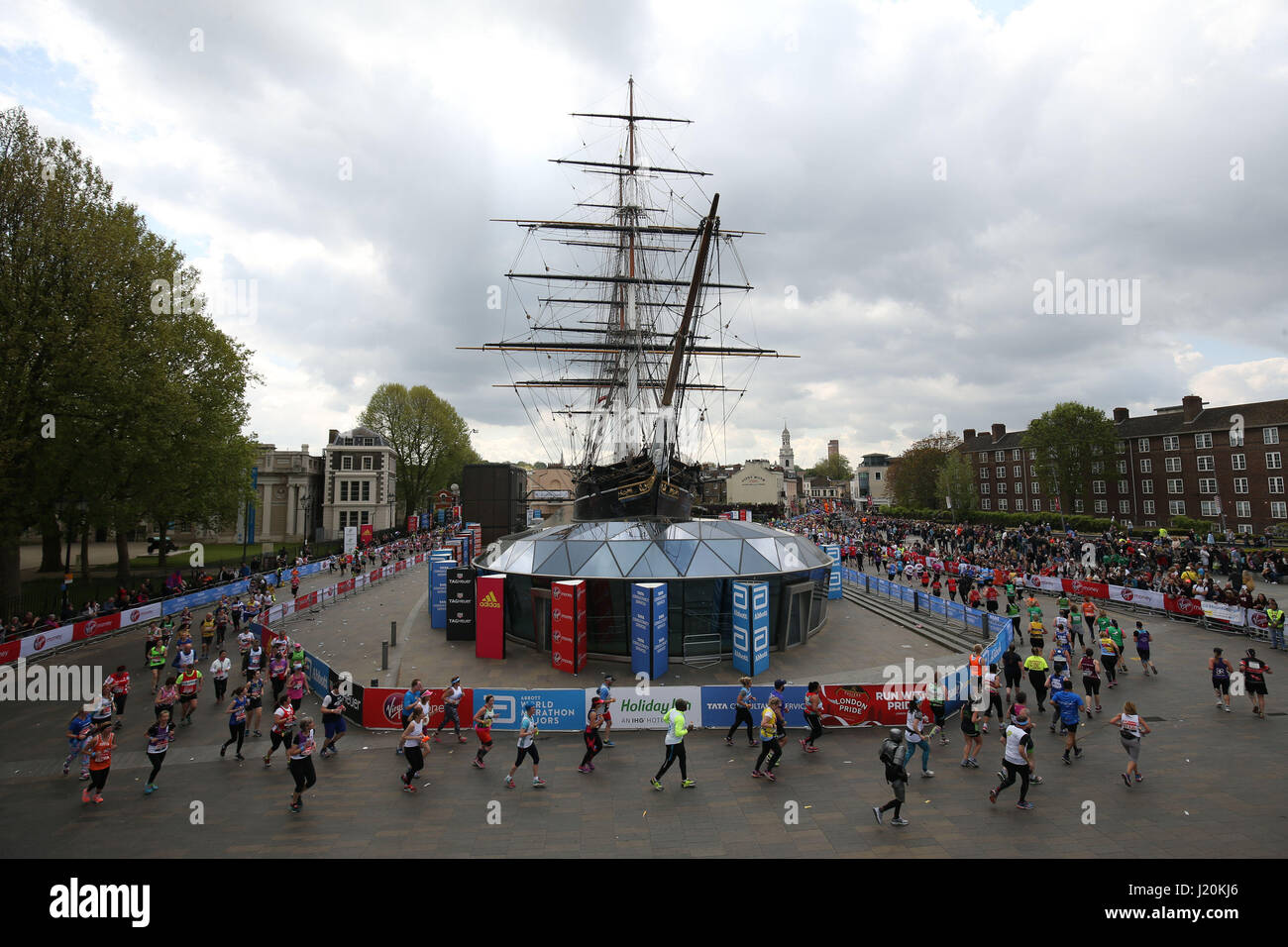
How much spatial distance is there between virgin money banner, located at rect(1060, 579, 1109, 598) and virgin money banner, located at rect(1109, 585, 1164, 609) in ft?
0.87

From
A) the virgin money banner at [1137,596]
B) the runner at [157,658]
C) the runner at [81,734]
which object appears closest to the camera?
the runner at [81,734]

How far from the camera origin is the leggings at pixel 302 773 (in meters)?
8.39

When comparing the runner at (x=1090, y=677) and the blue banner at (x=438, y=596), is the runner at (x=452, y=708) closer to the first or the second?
the blue banner at (x=438, y=596)

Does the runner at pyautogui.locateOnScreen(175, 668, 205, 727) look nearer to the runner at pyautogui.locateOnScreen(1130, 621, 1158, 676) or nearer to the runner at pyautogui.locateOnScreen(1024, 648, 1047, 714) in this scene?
the runner at pyautogui.locateOnScreen(1024, 648, 1047, 714)

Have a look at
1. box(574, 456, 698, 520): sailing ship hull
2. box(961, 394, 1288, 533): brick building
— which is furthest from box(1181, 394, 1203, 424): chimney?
box(574, 456, 698, 520): sailing ship hull

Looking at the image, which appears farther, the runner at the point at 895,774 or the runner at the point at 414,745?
the runner at the point at 414,745

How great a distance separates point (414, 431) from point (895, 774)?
214ft

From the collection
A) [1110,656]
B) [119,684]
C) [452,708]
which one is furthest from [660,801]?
[1110,656]

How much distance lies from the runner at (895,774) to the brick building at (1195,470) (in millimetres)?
58491

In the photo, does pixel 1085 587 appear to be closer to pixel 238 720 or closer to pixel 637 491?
pixel 637 491

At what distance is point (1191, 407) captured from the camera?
183ft

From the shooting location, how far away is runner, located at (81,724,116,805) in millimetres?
8758

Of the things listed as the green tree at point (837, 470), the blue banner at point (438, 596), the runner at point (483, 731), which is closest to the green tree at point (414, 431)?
the blue banner at point (438, 596)
